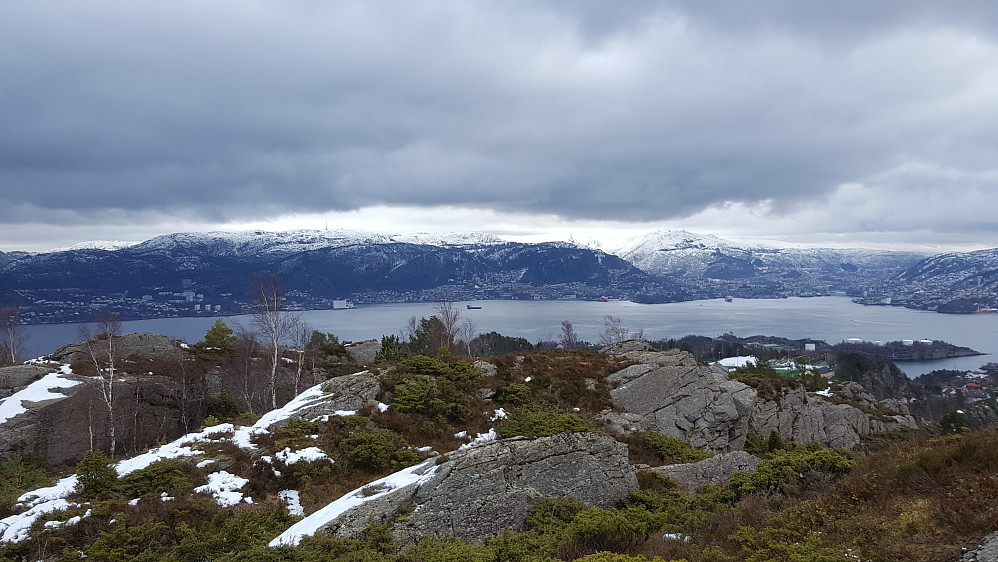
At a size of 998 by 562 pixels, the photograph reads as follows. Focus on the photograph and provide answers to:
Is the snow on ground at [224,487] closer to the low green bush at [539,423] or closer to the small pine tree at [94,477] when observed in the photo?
the small pine tree at [94,477]

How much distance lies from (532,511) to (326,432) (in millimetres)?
9119

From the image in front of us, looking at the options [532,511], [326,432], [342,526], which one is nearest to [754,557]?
[532,511]

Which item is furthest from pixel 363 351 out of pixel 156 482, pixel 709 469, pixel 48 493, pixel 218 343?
pixel 709 469

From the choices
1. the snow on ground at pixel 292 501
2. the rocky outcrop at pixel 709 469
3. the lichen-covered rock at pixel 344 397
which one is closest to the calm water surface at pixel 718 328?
the lichen-covered rock at pixel 344 397

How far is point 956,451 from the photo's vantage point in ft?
25.1

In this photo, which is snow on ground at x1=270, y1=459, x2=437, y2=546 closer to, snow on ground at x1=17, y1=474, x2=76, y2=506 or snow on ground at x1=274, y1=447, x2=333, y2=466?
snow on ground at x1=274, y1=447, x2=333, y2=466

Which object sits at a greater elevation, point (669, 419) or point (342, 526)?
point (342, 526)

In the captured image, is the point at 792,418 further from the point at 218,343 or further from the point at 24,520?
the point at 218,343

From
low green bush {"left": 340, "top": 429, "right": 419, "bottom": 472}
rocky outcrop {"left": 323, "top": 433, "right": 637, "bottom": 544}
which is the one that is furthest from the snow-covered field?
low green bush {"left": 340, "top": 429, "right": 419, "bottom": 472}

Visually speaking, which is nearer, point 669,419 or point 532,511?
point 532,511

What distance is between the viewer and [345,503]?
381 inches

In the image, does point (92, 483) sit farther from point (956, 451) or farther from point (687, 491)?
point (956, 451)

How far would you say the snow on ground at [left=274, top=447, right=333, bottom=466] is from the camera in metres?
13.6

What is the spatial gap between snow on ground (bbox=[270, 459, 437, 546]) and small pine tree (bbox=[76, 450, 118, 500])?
6004 millimetres
